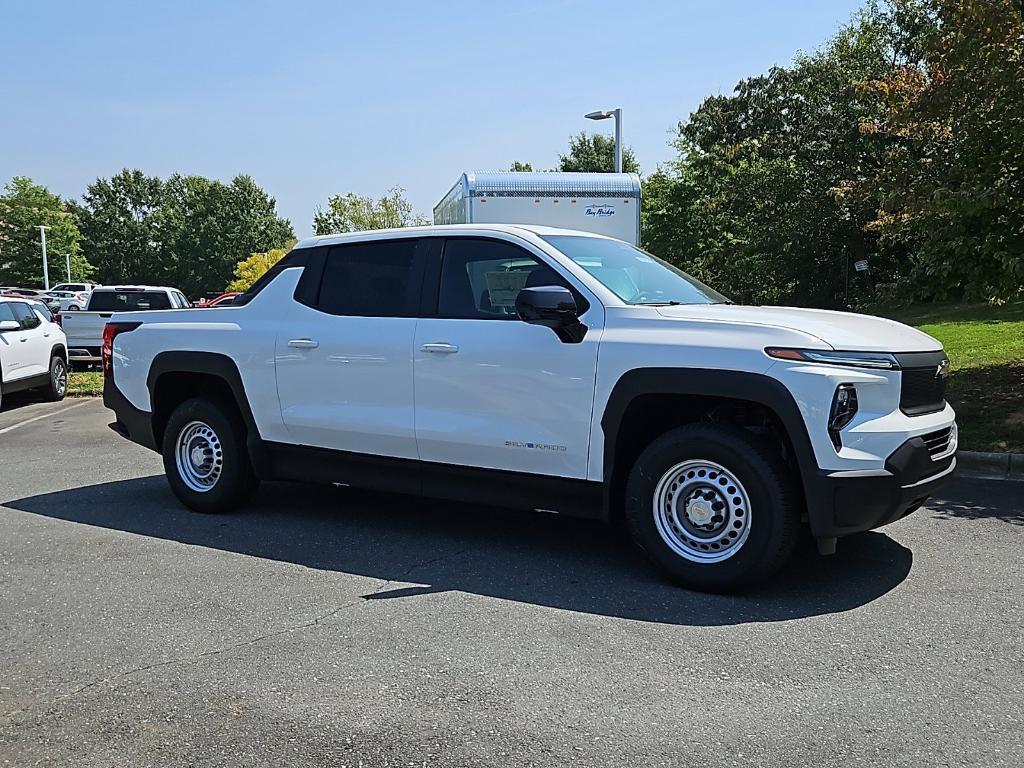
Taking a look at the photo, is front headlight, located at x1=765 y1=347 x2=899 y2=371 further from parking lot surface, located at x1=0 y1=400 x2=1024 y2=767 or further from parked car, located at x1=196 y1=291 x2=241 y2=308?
parked car, located at x1=196 y1=291 x2=241 y2=308

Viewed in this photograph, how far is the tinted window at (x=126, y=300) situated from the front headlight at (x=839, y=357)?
15.1m

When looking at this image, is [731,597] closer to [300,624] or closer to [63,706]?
[300,624]

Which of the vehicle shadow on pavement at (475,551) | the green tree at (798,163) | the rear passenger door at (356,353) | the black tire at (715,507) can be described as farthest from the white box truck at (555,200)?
the green tree at (798,163)

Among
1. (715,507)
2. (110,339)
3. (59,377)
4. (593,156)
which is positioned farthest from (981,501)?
(593,156)

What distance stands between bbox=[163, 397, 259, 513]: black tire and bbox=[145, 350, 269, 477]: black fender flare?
136 mm

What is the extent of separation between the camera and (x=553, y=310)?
197 inches

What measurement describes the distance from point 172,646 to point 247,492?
8.26 ft

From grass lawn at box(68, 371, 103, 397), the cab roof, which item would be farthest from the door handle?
grass lawn at box(68, 371, 103, 397)

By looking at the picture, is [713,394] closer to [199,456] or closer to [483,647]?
[483,647]

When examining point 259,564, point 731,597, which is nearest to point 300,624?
point 259,564

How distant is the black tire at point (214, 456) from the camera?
652 cm

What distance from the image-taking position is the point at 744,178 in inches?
1107

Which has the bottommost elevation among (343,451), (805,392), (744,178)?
(343,451)

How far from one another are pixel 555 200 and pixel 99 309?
9990 mm
